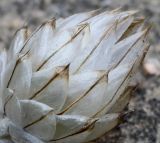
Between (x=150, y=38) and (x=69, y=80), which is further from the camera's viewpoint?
(x=150, y=38)

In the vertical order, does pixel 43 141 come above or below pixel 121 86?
below

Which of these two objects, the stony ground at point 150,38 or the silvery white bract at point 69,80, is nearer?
the silvery white bract at point 69,80

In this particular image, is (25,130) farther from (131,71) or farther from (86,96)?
(131,71)

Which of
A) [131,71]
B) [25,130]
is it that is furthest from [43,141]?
[131,71]

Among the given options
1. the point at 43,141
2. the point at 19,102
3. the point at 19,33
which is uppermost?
the point at 19,33
